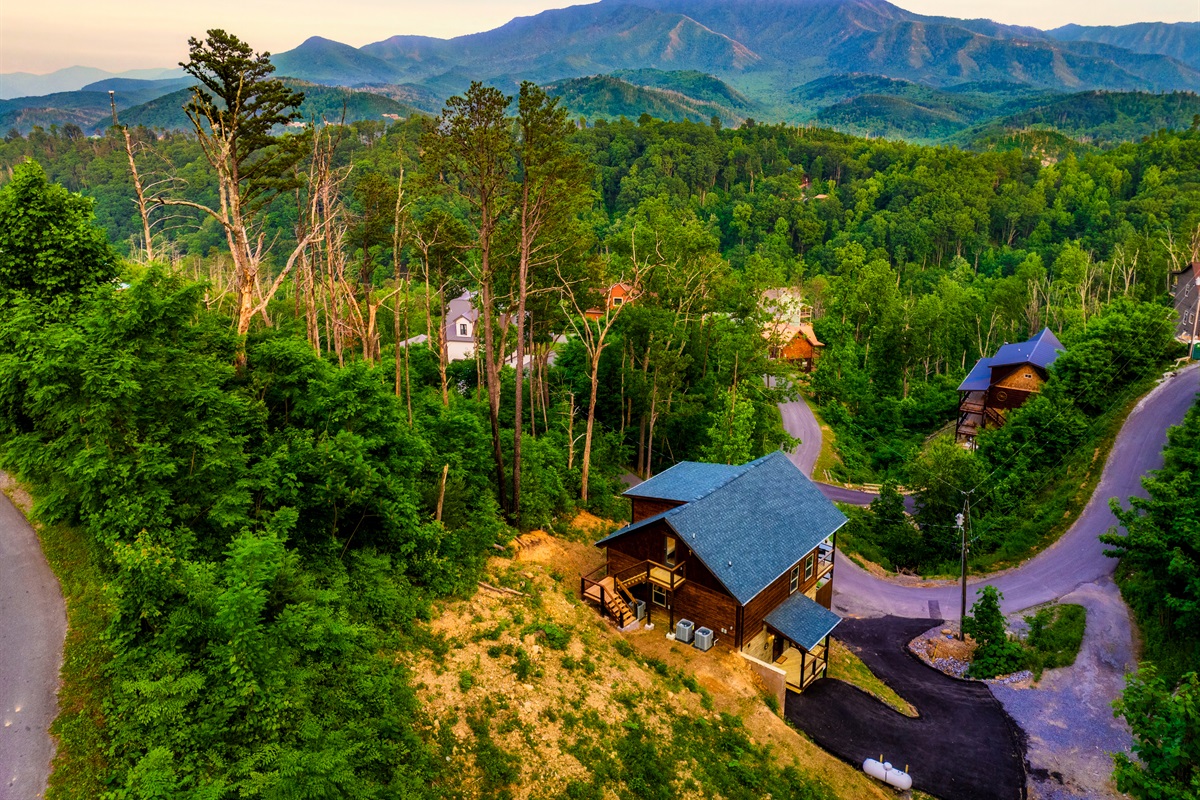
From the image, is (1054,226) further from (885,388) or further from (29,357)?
(29,357)

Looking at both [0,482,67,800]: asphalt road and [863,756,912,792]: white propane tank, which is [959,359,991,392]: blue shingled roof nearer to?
[863,756,912,792]: white propane tank

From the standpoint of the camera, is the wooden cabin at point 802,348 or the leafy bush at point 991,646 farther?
the wooden cabin at point 802,348

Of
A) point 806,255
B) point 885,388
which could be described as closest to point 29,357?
point 885,388

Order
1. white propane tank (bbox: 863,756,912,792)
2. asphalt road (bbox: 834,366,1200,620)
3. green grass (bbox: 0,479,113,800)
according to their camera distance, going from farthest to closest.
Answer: asphalt road (bbox: 834,366,1200,620)
white propane tank (bbox: 863,756,912,792)
green grass (bbox: 0,479,113,800)

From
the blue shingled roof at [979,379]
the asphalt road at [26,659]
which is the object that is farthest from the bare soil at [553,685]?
the blue shingled roof at [979,379]

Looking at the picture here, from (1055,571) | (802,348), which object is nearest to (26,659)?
(1055,571)

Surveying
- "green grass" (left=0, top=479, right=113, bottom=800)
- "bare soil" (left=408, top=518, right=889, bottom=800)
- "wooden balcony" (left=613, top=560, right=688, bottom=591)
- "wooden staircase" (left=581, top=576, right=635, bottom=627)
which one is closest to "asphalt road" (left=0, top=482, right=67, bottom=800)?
"green grass" (left=0, top=479, right=113, bottom=800)

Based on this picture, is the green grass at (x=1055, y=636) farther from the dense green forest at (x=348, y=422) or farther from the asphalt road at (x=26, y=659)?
the asphalt road at (x=26, y=659)
